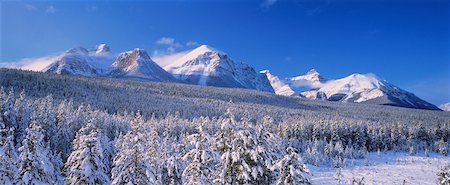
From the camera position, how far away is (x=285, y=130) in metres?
93.7

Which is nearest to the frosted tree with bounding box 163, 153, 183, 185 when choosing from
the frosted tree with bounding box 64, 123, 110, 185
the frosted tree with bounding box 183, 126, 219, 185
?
the frosted tree with bounding box 64, 123, 110, 185

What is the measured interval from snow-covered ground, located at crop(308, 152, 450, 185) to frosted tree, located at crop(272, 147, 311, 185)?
103 feet

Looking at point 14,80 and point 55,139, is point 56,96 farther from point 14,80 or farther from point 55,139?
point 55,139

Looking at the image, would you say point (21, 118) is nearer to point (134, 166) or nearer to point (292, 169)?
point (134, 166)

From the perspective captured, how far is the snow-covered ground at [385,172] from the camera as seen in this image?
2093 inches

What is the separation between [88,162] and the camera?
20750 mm

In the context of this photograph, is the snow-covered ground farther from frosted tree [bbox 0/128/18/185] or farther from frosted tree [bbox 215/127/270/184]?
frosted tree [bbox 0/128/18/185]

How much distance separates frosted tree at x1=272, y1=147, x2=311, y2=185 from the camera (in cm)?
1691

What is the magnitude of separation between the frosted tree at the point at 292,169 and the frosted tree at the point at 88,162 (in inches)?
404

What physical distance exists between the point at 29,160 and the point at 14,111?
1427 inches

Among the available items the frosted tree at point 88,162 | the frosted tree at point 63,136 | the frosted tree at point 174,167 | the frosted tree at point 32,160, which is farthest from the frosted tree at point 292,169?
the frosted tree at point 63,136

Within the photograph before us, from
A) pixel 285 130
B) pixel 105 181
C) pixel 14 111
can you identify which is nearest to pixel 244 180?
pixel 105 181

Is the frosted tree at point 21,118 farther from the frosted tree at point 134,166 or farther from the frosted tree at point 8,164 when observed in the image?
the frosted tree at point 134,166

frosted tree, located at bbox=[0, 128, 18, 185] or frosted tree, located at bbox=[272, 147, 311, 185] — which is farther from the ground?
frosted tree, located at bbox=[272, 147, 311, 185]
